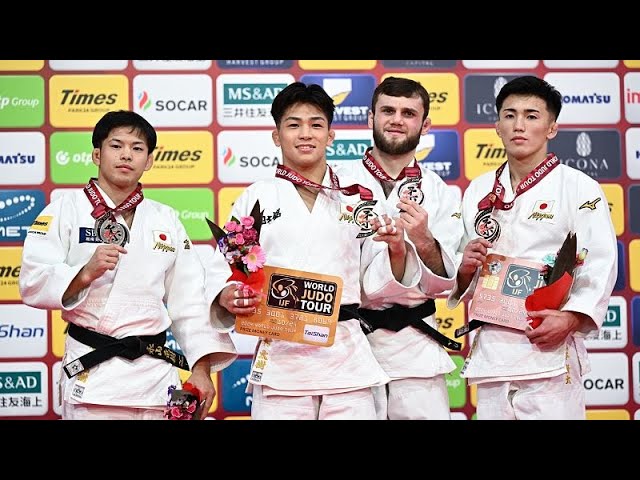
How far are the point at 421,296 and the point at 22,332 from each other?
8.02 ft

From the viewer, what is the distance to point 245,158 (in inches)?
203

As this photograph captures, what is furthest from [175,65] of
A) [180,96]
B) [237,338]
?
[237,338]

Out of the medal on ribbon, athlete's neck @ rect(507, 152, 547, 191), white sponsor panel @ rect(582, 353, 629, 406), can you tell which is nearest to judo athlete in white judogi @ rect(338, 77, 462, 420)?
athlete's neck @ rect(507, 152, 547, 191)

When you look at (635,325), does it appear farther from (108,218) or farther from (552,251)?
(108,218)

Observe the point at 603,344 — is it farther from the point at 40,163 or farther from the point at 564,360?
the point at 40,163

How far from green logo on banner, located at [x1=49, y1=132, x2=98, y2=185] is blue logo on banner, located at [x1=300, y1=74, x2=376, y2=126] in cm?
128

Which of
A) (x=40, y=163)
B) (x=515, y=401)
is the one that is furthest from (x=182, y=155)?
(x=515, y=401)

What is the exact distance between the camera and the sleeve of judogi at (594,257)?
362 cm

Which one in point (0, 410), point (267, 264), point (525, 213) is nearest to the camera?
point (267, 264)

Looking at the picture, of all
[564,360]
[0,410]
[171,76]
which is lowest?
[0,410]

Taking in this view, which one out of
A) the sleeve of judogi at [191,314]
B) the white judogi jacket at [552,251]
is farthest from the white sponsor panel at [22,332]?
the white judogi jacket at [552,251]

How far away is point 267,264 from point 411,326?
2.32 ft

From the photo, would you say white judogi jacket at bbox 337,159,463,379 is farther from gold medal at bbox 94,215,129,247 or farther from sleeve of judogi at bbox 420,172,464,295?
gold medal at bbox 94,215,129,247

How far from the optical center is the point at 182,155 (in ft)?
16.8
